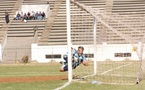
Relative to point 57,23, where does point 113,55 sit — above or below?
below

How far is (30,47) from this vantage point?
38.6 metres

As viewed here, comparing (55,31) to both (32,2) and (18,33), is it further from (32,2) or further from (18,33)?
(32,2)

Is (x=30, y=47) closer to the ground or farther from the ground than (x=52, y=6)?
closer to the ground

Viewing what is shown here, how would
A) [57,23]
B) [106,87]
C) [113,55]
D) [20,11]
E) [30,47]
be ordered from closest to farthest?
1. [106,87]
2. [113,55]
3. [30,47]
4. [57,23]
5. [20,11]

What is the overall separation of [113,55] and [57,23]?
9.18 meters

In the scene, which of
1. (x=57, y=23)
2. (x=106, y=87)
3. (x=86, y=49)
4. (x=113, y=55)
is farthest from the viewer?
(x=57, y=23)

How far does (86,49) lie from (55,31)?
9.39 metres

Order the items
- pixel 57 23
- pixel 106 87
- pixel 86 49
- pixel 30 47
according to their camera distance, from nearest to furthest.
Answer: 1. pixel 106 87
2. pixel 86 49
3. pixel 30 47
4. pixel 57 23

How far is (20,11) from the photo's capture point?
46.1 m

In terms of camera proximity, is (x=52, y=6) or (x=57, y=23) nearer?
(x=57, y=23)

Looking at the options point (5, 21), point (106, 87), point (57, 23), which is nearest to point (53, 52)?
point (57, 23)

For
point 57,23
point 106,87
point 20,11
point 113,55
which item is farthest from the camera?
point 20,11

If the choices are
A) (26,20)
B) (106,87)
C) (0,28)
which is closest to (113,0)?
(26,20)

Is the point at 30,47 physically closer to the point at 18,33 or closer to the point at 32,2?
the point at 18,33
